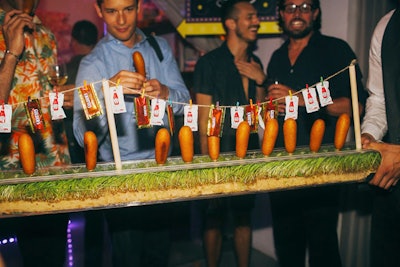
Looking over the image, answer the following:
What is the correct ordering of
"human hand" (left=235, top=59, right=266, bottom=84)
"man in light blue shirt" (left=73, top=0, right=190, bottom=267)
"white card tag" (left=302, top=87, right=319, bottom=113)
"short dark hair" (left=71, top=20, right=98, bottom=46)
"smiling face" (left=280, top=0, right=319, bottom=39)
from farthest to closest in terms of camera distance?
"short dark hair" (left=71, top=20, right=98, bottom=46)
"human hand" (left=235, top=59, right=266, bottom=84)
"smiling face" (left=280, top=0, right=319, bottom=39)
"man in light blue shirt" (left=73, top=0, right=190, bottom=267)
"white card tag" (left=302, top=87, right=319, bottom=113)

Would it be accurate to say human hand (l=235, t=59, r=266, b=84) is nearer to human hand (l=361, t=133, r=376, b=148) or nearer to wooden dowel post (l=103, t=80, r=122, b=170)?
human hand (l=361, t=133, r=376, b=148)

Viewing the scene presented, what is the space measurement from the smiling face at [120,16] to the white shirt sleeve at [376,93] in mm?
1612

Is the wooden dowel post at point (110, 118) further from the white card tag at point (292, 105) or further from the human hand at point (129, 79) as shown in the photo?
the white card tag at point (292, 105)

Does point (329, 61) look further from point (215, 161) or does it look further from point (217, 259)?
point (217, 259)

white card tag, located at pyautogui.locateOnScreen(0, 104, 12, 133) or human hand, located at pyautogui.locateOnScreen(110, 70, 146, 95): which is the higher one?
human hand, located at pyautogui.locateOnScreen(110, 70, 146, 95)

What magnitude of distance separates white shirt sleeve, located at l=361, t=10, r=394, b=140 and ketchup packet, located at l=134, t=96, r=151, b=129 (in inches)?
56.7

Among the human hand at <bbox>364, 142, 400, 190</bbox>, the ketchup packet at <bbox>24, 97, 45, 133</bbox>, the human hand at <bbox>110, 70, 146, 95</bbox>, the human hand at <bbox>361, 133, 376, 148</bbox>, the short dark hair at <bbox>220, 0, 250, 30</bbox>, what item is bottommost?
the human hand at <bbox>364, 142, 400, 190</bbox>

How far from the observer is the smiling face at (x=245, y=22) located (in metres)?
3.81

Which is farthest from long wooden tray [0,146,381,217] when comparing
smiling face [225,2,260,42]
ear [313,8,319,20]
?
smiling face [225,2,260,42]

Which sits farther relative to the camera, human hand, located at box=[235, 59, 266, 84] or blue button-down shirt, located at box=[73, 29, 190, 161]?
human hand, located at box=[235, 59, 266, 84]

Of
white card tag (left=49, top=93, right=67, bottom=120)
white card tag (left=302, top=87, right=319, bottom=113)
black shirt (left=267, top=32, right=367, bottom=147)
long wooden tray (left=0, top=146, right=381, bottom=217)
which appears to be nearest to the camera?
long wooden tray (left=0, top=146, right=381, bottom=217)

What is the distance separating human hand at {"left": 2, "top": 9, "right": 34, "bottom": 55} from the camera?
2.58m

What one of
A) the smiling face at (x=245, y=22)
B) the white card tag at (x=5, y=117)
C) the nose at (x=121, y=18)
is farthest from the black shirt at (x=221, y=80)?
the white card tag at (x=5, y=117)

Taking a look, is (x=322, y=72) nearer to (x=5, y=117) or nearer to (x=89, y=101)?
(x=89, y=101)
